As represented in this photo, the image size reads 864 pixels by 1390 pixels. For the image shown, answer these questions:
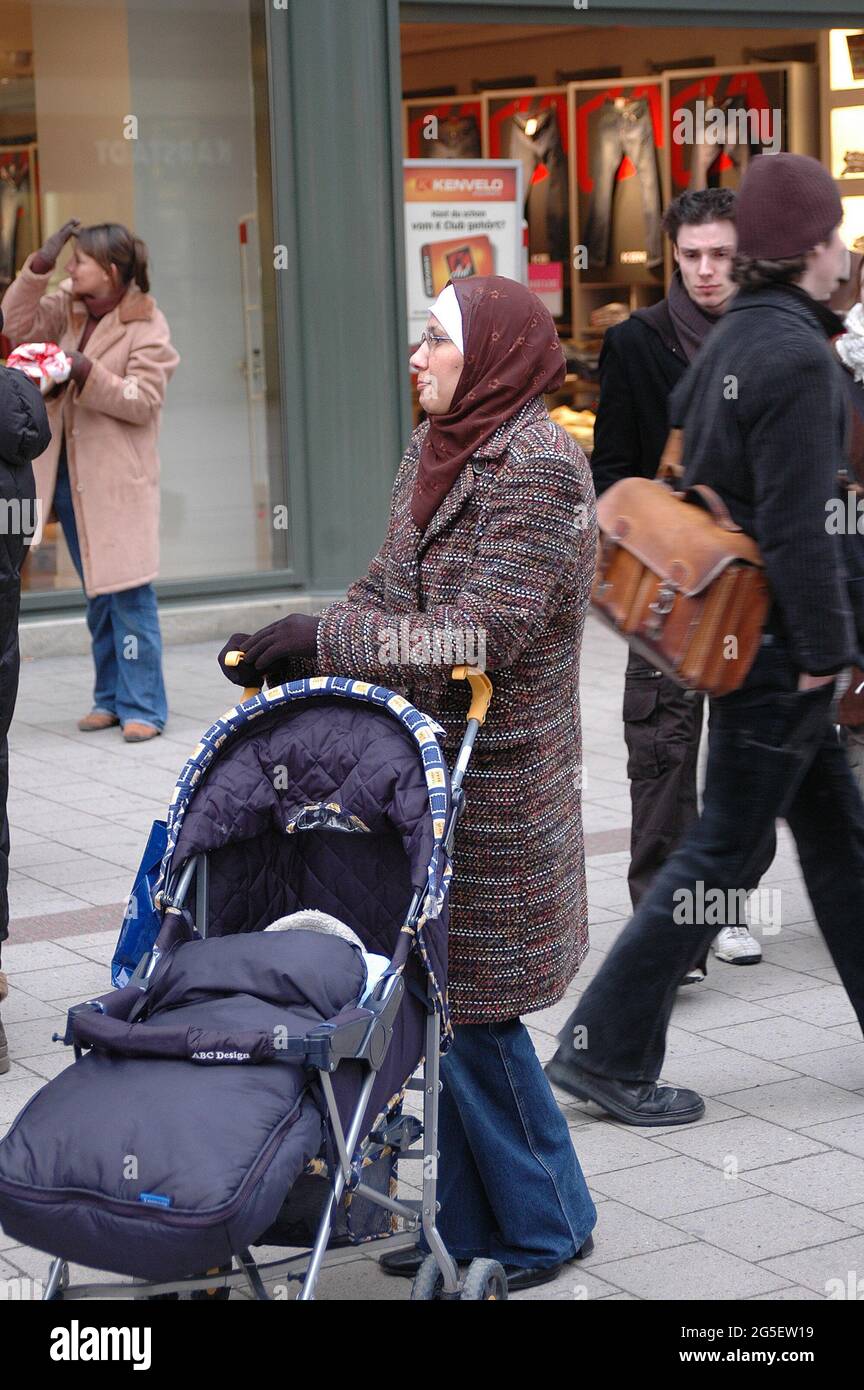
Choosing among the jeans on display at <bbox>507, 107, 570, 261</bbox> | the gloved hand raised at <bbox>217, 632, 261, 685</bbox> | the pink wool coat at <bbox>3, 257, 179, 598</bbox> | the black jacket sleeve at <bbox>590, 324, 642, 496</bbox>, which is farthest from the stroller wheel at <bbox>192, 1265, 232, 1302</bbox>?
the jeans on display at <bbox>507, 107, 570, 261</bbox>

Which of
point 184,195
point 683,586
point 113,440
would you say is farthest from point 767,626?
point 184,195

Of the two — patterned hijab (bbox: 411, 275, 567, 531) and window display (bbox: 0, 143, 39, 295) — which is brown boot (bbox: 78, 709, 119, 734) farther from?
patterned hijab (bbox: 411, 275, 567, 531)

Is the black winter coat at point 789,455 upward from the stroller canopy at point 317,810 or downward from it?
upward

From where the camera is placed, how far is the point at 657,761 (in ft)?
17.7

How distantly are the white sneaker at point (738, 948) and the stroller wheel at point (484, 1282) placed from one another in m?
2.33

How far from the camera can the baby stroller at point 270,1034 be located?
9.00 feet

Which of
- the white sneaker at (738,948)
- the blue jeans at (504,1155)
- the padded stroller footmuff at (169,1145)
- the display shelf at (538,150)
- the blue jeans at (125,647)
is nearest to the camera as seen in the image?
the padded stroller footmuff at (169,1145)

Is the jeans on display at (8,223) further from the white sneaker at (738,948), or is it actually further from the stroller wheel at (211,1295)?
the stroller wheel at (211,1295)

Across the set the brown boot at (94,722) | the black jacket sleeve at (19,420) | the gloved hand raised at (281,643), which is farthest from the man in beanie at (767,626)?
the brown boot at (94,722)

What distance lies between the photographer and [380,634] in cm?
349

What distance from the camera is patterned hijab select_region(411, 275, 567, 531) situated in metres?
3.56

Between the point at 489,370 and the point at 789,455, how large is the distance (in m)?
0.80

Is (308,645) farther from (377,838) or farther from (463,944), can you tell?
(463,944)

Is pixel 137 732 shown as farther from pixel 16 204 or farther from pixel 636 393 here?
pixel 636 393
